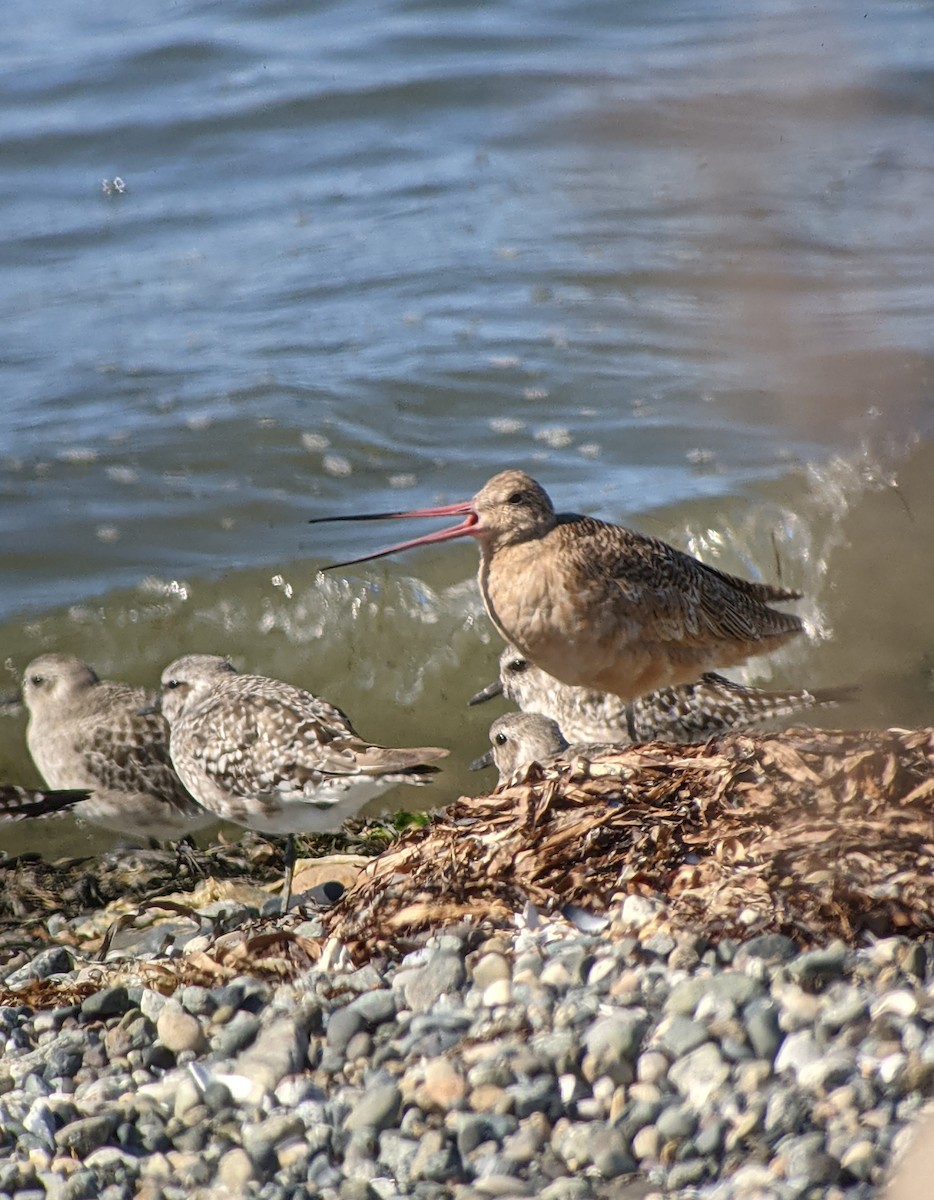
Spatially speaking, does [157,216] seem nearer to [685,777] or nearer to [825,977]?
[685,777]

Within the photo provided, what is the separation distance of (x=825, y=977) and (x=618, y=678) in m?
2.74

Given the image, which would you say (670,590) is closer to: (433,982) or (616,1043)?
(433,982)

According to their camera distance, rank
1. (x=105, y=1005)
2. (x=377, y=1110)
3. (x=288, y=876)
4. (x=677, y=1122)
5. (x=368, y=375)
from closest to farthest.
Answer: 1. (x=677, y=1122)
2. (x=377, y=1110)
3. (x=105, y=1005)
4. (x=288, y=876)
5. (x=368, y=375)

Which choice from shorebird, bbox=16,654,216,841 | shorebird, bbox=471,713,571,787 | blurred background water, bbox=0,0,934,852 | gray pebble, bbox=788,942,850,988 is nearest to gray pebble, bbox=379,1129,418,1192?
gray pebble, bbox=788,942,850,988

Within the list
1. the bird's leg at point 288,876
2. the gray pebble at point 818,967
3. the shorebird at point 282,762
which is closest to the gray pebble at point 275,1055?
the gray pebble at point 818,967

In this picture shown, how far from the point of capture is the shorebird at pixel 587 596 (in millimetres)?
6016

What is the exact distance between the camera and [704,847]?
411 cm

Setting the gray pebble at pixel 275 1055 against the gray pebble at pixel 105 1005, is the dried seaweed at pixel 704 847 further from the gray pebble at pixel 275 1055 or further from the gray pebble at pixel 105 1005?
the gray pebble at pixel 105 1005

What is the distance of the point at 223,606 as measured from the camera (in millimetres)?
7961

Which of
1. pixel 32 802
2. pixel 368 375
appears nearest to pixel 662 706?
pixel 32 802

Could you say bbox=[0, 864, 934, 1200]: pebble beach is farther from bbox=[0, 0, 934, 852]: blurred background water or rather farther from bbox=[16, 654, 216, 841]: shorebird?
bbox=[16, 654, 216, 841]: shorebird

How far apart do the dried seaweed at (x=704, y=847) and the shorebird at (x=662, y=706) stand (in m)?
1.56

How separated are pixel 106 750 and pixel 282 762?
3.90 ft

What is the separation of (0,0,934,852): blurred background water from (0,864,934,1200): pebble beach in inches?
33.3
